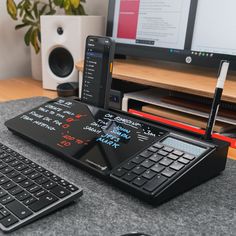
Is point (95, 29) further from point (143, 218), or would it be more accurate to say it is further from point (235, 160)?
point (143, 218)

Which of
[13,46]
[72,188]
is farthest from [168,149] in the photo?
[13,46]

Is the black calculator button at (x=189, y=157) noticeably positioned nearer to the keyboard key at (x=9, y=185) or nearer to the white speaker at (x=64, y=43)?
the keyboard key at (x=9, y=185)

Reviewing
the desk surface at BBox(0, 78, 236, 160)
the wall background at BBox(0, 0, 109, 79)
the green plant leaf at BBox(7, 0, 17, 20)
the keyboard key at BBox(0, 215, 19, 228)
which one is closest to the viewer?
the keyboard key at BBox(0, 215, 19, 228)

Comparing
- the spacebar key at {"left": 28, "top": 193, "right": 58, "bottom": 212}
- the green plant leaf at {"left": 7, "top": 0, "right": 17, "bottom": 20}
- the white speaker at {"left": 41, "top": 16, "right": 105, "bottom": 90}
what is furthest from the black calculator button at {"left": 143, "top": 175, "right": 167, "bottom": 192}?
the green plant leaf at {"left": 7, "top": 0, "right": 17, "bottom": 20}

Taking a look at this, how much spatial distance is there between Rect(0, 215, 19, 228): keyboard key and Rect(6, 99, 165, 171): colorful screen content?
13 cm

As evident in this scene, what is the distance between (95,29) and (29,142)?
0.74m

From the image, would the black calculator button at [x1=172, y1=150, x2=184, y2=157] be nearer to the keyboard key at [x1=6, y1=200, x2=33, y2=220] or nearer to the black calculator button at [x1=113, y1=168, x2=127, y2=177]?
the black calculator button at [x1=113, y1=168, x2=127, y2=177]

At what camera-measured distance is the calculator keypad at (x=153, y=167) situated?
15.4 inches

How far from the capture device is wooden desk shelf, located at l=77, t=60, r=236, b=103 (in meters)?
0.81

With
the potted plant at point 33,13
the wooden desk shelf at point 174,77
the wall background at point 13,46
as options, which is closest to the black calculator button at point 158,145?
the wooden desk shelf at point 174,77

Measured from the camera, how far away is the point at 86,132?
521mm

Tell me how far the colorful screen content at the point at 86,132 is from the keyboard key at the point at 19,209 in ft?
0.39

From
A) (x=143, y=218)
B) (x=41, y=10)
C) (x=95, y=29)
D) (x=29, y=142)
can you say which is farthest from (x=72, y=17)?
(x=143, y=218)

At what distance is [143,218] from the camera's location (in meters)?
0.36
